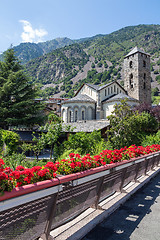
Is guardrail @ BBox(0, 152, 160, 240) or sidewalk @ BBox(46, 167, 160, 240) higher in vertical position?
guardrail @ BBox(0, 152, 160, 240)

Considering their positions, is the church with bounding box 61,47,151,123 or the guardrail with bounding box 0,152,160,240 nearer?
the guardrail with bounding box 0,152,160,240

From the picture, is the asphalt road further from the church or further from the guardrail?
the church

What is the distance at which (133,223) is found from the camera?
3.97 meters

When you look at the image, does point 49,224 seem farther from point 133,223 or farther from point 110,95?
point 110,95

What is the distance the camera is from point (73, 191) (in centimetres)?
319

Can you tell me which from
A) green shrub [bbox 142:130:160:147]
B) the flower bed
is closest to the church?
green shrub [bbox 142:130:160:147]

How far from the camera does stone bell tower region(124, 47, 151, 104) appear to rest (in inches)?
1651

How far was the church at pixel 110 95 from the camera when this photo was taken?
36.6m

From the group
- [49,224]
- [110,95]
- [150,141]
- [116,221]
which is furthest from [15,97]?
[49,224]

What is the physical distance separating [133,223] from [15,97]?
99.4ft

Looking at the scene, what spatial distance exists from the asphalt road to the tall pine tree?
25.7 m

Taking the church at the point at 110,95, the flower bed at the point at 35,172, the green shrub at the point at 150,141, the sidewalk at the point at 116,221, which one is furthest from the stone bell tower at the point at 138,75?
the flower bed at the point at 35,172

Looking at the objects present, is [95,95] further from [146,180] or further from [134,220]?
[134,220]

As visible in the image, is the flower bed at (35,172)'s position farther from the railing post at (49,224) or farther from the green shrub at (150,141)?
the green shrub at (150,141)
